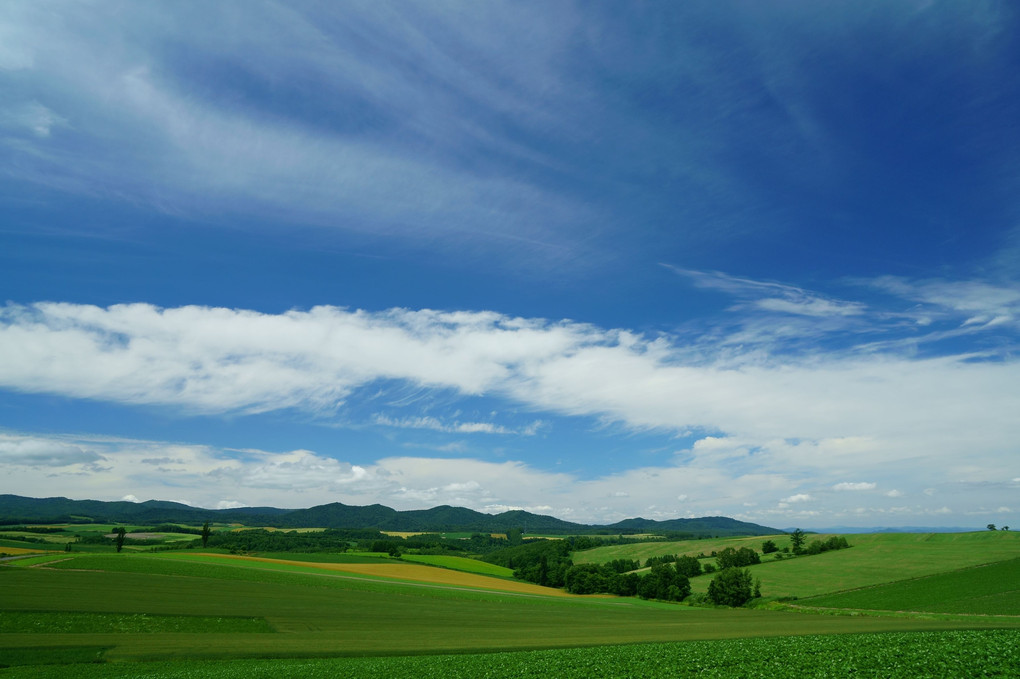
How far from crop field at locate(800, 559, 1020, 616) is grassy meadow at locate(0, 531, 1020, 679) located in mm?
374

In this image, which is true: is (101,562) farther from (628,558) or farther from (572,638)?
(628,558)

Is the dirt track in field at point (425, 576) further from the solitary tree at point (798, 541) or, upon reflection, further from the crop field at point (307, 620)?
the solitary tree at point (798, 541)

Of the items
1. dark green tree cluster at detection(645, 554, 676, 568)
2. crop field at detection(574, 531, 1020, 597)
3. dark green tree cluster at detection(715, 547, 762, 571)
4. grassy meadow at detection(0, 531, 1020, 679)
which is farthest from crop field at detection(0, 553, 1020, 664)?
dark green tree cluster at detection(645, 554, 676, 568)

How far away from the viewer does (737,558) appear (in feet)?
422

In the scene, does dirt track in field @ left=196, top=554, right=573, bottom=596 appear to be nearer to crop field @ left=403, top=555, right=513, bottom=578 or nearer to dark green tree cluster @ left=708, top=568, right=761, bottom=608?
crop field @ left=403, top=555, right=513, bottom=578

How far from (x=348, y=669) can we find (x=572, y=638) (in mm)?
19296

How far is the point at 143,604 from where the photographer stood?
5103cm

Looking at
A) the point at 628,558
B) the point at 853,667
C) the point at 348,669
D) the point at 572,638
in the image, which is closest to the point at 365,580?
the point at 572,638

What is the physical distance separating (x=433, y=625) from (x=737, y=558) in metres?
103

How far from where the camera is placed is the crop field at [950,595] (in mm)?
60688

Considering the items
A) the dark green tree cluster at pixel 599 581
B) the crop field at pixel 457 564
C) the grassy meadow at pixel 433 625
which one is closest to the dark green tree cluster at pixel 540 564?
the crop field at pixel 457 564

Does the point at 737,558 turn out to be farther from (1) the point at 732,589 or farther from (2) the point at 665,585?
(1) the point at 732,589

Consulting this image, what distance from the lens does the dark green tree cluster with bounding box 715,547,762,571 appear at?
419 ft

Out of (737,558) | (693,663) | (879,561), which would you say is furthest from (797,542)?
(693,663)
